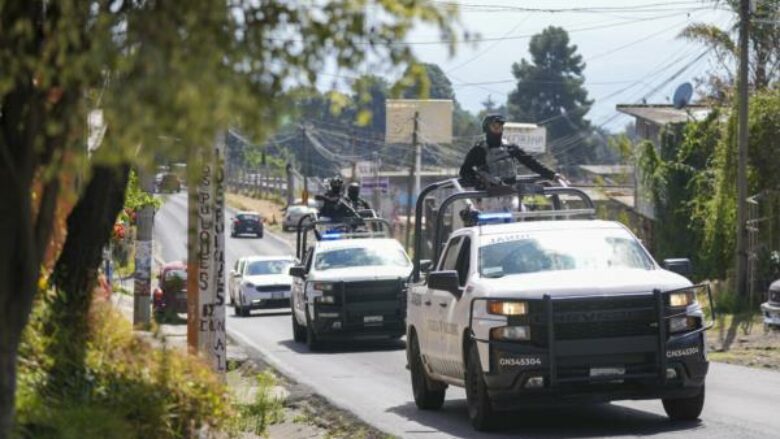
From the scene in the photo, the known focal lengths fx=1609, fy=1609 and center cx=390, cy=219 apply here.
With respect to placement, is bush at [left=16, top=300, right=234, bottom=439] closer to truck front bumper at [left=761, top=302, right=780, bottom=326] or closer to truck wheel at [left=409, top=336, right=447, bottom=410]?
truck wheel at [left=409, top=336, right=447, bottom=410]

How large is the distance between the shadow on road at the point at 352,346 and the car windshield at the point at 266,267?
39.0 feet

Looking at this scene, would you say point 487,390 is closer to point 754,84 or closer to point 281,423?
point 281,423

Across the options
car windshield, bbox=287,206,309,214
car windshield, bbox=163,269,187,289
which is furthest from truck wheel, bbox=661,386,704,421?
car windshield, bbox=287,206,309,214

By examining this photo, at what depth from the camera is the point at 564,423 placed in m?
14.7

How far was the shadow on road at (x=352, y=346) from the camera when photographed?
2678 centimetres

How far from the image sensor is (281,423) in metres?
16.2

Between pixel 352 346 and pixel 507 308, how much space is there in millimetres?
14394

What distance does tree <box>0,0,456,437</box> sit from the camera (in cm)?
519

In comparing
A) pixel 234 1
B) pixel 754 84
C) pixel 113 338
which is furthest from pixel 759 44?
pixel 234 1

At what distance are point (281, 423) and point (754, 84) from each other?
2949 centimetres

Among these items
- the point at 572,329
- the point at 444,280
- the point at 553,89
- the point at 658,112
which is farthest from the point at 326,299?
the point at 553,89

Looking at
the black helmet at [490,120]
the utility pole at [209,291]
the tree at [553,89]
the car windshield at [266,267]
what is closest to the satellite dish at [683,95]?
the car windshield at [266,267]

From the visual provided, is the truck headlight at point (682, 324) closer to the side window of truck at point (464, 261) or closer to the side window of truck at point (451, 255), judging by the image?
the side window of truck at point (464, 261)

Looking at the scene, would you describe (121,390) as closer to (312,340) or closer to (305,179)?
(312,340)
